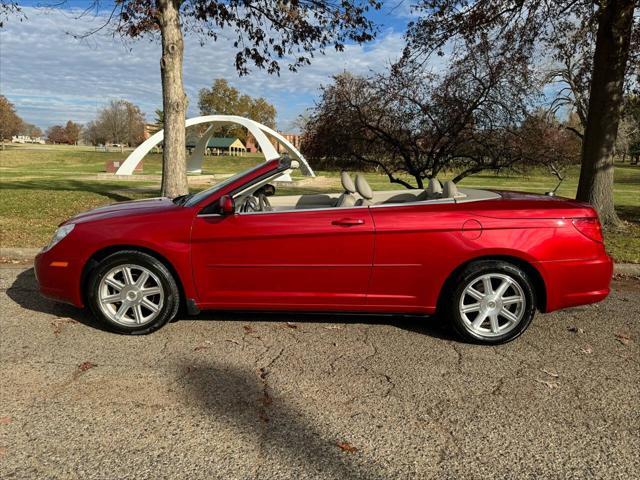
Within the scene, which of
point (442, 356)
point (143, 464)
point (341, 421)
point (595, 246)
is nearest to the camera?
point (143, 464)

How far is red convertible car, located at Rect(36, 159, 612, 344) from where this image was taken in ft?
12.9

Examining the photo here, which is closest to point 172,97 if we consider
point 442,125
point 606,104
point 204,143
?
point 442,125

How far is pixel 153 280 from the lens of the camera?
4.07m

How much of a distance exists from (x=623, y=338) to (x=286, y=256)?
2868 mm

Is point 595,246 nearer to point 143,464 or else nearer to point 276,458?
point 276,458

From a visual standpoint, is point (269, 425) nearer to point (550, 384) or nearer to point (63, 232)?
point (550, 384)

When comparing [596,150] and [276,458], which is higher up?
[596,150]

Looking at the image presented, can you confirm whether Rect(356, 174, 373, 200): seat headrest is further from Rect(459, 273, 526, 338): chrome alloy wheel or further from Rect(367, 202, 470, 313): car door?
Rect(459, 273, 526, 338): chrome alloy wheel

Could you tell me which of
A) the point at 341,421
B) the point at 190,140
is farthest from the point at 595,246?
the point at 190,140

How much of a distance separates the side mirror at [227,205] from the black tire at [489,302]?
1.82 metres

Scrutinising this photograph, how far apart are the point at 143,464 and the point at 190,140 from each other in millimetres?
88824

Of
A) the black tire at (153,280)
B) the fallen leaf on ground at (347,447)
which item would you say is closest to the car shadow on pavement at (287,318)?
the black tire at (153,280)

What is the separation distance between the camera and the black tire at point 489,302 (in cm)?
395

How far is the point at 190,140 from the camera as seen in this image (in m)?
86.8
